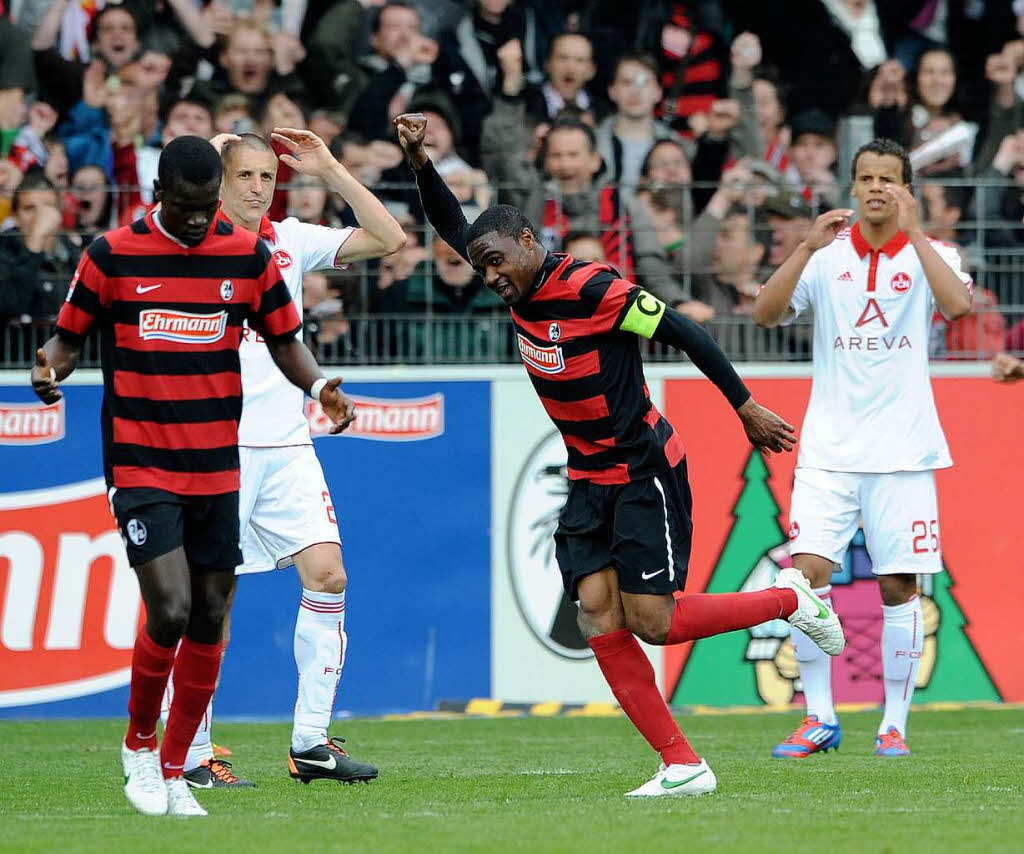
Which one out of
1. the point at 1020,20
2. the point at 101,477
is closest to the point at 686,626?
the point at 101,477

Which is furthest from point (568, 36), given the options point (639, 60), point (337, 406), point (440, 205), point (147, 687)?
point (147, 687)

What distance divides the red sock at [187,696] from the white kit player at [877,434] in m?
3.08

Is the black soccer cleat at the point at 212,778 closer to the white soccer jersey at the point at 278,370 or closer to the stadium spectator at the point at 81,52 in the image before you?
the white soccer jersey at the point at 278,370

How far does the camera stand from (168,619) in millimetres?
5879

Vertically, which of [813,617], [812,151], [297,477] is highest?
[812,151]

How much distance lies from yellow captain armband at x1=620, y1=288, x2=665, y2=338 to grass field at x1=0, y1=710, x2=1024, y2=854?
5.69ft

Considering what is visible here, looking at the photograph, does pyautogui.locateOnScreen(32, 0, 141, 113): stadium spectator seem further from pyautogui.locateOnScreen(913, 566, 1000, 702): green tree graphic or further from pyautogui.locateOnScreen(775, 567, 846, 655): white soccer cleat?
pyautogui.locateOnScreen(775, 567, 846, 655): white soccer cleat

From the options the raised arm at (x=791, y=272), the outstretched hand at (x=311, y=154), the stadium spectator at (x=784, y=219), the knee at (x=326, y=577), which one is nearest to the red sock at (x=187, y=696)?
the knee at (x=326, y=577)

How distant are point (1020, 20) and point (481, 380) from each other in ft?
22.8

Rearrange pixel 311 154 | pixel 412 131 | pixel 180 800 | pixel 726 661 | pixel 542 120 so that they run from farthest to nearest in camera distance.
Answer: pixel 542 120, pixel 726 661, pixel 311 154, pixel 412 131, pixel 180 800

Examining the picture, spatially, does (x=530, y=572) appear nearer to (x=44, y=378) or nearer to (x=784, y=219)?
(x=784, y=219)

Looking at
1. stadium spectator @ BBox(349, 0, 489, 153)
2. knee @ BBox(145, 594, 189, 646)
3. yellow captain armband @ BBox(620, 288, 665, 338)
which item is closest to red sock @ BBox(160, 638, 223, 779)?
knee @ BBox(145, 594, 189, 646)

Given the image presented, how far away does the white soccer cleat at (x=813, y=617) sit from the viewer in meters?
7.07

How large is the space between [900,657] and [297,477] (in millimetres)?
3057
